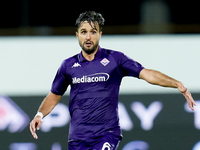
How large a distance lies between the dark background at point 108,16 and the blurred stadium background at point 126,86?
0.11 ft

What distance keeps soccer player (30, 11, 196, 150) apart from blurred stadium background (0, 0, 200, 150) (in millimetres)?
2830

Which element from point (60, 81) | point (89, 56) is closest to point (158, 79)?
point (89, 56)

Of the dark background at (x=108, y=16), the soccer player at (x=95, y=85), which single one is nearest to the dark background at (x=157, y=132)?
the dark background at (x=108, y=16)

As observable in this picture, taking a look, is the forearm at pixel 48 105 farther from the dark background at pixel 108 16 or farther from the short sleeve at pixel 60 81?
the dark background at pixel 108 16

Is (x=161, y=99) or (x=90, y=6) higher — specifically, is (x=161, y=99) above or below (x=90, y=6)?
below

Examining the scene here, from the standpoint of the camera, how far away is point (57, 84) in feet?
15.9

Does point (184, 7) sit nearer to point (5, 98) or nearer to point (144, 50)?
point (144, 50)

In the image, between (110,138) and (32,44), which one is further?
(32,44)

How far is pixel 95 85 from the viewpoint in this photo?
14.8 feet

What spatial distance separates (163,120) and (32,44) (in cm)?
240

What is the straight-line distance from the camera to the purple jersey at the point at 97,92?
4.46 meters

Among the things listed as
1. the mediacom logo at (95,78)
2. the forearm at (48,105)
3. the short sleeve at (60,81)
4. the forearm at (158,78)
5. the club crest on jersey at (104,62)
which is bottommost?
the forearm at (48,105)

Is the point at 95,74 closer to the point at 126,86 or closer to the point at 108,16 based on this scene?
the point at 126,86

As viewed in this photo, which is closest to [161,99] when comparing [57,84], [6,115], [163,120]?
[163,120]
